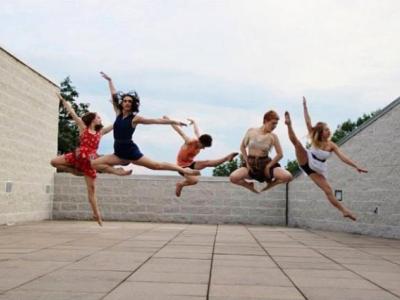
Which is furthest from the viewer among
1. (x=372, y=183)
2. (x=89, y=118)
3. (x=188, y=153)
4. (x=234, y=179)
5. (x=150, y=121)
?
(x=372, y=183)

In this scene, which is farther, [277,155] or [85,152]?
[85,152]

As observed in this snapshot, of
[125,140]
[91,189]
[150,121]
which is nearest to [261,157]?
[150,121]

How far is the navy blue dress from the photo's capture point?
734 centimetres

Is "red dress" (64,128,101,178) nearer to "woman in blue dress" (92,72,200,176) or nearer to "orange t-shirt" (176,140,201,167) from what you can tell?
"woman in blue dress" (92,72,200,176)

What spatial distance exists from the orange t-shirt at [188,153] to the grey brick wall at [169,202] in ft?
24.4

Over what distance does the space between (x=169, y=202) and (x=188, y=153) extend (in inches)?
306

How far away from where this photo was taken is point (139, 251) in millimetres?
7398

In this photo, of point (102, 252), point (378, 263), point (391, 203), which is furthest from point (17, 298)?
point (391, 203)

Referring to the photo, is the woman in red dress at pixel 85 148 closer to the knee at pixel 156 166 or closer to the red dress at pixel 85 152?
the red dress at pixel 85 152

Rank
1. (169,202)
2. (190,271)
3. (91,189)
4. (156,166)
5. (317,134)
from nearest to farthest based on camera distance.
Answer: (190,271) < (156,166) < (317,134) < (91,189) < (169,202)

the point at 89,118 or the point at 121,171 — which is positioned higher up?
the point at 89,118

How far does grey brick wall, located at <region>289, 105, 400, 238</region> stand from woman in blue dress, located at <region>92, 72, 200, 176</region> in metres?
5.79

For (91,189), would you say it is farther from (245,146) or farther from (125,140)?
(245,146)

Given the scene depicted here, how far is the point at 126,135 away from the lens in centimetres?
739
